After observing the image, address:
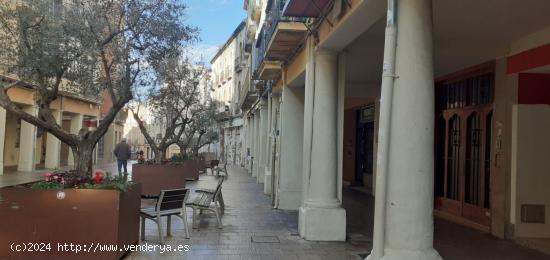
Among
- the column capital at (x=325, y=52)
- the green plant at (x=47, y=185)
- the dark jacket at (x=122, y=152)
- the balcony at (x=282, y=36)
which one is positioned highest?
the balcony at (x=282, y=36)

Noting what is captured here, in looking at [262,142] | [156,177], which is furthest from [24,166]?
[156,177]

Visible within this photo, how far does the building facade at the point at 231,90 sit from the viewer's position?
45562 millimetres

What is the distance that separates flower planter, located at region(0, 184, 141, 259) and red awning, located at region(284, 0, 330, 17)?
374 cm

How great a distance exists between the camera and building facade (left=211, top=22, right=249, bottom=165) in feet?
149

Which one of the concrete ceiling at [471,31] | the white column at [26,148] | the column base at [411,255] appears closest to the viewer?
the column base at [411,255]

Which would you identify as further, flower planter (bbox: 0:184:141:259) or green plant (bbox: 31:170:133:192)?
green plant (bbox: 31:170:133:192)

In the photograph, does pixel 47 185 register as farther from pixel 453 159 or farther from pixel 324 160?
pixel 453 159

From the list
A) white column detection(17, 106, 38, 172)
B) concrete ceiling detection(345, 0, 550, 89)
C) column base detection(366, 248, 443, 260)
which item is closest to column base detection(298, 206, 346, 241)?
concrete ceiling detection(345, 0, 550, 89)

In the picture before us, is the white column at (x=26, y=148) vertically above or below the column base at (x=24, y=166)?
above

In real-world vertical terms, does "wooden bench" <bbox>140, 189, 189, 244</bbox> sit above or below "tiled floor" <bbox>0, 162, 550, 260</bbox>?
above

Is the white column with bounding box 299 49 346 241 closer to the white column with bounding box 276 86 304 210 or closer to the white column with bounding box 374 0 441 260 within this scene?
the white column with bounding box 374 0 441 260

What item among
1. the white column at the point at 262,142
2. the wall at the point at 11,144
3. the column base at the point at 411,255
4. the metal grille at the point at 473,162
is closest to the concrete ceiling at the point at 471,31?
the metal grille at the point at 473,162

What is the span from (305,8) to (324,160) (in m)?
2.42

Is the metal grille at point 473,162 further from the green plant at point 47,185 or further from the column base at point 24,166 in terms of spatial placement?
the column base at point 24,166
